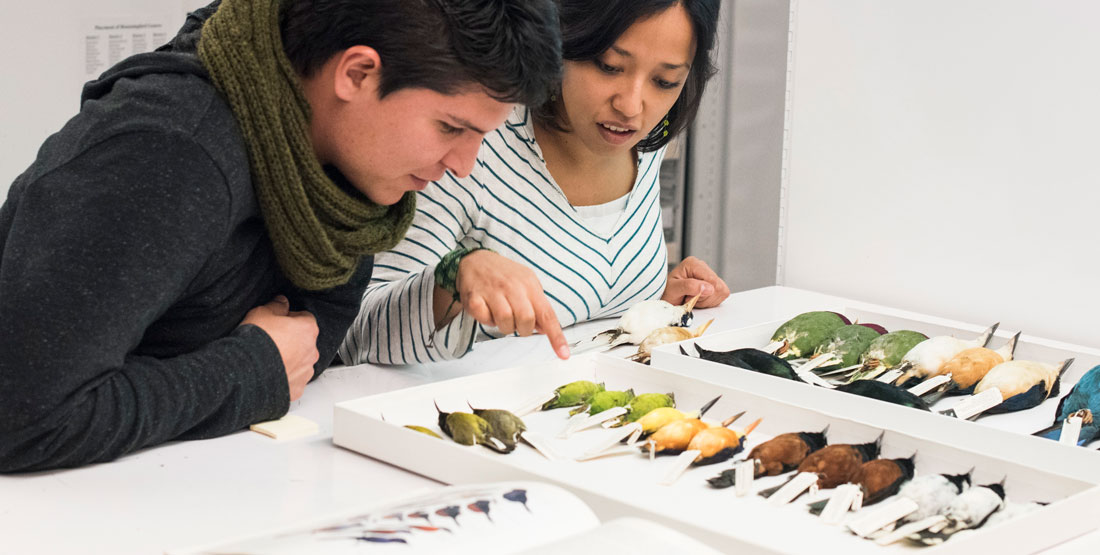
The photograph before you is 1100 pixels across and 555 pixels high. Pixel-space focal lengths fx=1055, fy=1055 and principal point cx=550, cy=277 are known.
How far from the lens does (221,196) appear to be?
101cm

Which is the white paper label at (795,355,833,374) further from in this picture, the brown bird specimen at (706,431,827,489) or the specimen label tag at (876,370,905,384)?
the brown bird specimen at (706,431,827,489)

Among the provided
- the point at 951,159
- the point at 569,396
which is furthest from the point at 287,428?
the point at 951,159

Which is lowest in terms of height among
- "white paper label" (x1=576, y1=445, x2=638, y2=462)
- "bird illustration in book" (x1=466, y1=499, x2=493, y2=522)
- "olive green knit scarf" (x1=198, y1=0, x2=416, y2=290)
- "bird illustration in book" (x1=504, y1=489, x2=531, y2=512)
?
"white paper label" (x1=576, y1=445, x2=638, y2=462)

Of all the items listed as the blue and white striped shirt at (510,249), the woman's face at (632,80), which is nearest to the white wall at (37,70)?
the blue and white striped shirt at (510,249)

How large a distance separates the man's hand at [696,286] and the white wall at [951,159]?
11.8 inches

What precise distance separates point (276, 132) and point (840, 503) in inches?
25.2

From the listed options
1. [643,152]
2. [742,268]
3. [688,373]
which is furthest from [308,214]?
[742,268]

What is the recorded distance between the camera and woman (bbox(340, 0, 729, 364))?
4.71ft

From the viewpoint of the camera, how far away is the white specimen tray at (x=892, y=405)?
3.74 feet

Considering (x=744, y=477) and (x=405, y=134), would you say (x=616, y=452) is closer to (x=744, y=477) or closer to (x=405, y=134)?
(x=744, y=477)

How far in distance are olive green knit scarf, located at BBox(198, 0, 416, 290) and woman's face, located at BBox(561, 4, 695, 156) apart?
64 centimetres

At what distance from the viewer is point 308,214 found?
3.55 ft

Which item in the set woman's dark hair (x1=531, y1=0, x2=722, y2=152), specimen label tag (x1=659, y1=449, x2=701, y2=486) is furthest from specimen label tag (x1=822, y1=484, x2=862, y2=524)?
woman's dark hair (x1=531, y1=0, x2=722, y2=152)

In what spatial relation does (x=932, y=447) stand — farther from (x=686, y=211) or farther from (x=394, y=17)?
(x=686, y=211)
